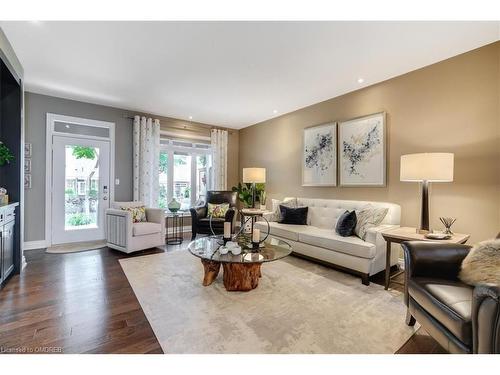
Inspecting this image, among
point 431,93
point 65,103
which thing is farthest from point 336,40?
point 65,103

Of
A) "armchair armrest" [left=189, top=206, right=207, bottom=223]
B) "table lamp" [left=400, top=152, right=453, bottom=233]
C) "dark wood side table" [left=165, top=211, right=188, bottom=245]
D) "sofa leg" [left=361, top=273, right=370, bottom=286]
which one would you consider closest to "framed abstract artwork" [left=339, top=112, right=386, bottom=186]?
"table lamp" [left=400, top=152, right=453, bottom=233]

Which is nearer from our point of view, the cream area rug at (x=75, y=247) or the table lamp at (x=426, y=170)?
the table lamp at (x=426, y=170)

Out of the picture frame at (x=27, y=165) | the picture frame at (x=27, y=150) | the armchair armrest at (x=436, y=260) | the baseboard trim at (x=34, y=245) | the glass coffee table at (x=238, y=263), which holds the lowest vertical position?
the baseboard trim at (x=34, y=245)

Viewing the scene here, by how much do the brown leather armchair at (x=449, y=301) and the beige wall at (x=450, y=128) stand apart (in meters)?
1.21

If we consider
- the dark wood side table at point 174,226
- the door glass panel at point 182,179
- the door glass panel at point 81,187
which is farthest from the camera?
the door glass panel at point 182,179

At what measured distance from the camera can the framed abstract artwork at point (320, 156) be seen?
4.05 metres

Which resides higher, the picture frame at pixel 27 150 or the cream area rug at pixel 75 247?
the picture frame at pixel 27 150

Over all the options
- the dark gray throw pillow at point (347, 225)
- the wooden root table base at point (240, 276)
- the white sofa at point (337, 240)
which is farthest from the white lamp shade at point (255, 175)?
the wooden root table base at point (240, 276)

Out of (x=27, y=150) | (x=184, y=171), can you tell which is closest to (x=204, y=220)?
(x=184, y=171)

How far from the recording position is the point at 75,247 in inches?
159

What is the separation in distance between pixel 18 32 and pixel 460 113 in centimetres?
469

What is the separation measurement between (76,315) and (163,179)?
3.70 metres

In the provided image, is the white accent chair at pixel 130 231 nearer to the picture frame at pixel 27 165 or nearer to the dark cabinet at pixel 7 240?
the dark cabinet at pixel 7 240

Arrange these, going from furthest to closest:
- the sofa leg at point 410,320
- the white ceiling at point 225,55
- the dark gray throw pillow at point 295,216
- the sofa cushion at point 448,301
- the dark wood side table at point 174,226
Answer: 1. the dark wood side table at point 174,226
2. the dark gray throw pillow at point 295,216
3. the white ceiling at point 225,55
4. the sofa leg at point 410,320
5. the sofa cushion at point 448,301
